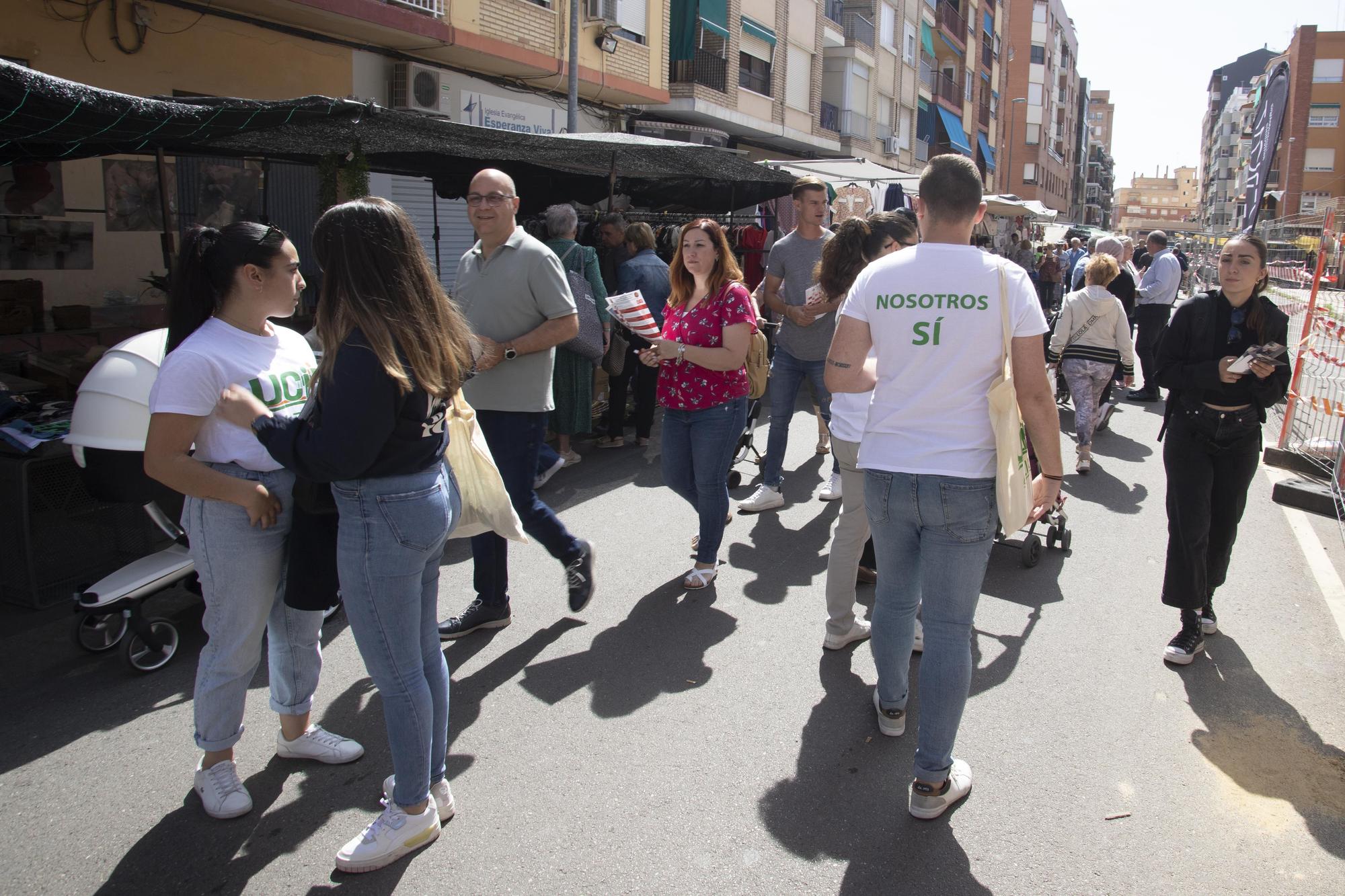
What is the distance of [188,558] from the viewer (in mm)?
4051

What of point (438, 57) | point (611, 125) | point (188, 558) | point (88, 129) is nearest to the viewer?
point (188, 558)

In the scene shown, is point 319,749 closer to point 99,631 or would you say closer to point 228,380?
point 228,380

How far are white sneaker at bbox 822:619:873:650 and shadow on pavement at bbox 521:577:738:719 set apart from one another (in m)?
0.47

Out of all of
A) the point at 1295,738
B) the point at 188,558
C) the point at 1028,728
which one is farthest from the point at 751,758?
the point at 188,558

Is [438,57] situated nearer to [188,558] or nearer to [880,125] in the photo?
[188,558]

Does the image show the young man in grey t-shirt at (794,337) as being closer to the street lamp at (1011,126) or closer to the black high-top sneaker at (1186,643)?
the black high-top sneaker at (1186,643)

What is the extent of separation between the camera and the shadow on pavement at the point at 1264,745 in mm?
3078

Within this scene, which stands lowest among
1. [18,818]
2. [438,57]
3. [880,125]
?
[18,818]

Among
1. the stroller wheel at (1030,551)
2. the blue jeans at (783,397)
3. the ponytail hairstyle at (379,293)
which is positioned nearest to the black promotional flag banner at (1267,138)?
the blue jeans at (783,397)

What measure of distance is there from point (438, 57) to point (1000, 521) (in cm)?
1337

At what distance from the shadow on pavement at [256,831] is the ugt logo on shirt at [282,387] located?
Answer: 126 centimetres

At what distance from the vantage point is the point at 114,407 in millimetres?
3695

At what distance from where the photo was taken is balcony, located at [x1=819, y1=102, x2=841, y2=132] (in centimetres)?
2992

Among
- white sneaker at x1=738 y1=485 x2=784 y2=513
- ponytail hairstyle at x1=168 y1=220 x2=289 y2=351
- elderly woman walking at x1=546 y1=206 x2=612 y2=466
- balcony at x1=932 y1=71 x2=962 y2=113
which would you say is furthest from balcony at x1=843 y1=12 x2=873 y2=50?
ponytail hairstyle at x1=168 y1=220 x2=289 y2=351
